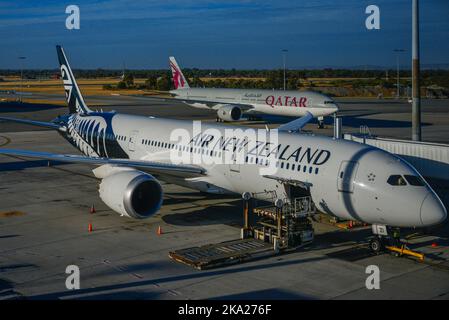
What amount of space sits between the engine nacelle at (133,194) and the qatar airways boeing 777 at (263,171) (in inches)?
1.4

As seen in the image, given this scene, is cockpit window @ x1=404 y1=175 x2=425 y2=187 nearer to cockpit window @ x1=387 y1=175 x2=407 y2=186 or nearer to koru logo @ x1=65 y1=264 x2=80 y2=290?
cockpit window @ x1=387 y1=175 x2=407 y2=186

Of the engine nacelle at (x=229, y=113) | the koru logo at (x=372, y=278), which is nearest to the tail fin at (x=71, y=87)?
the koru logo at (x=372, y=278)

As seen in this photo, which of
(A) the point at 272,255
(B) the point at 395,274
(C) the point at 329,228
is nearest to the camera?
(B) the point at 395,274

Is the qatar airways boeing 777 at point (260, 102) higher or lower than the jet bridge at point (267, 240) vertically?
higher

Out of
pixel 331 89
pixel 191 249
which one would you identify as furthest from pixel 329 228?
pixel 331 89

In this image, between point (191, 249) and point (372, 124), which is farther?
point (372, 124)

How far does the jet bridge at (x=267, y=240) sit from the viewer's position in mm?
16328

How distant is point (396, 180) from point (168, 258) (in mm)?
7219

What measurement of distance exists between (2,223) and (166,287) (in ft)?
31.8

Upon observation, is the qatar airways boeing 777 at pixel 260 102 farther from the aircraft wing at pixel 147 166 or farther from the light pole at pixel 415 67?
the aircraft wing at pixel 147 166

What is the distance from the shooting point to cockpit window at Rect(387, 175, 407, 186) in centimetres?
1608
